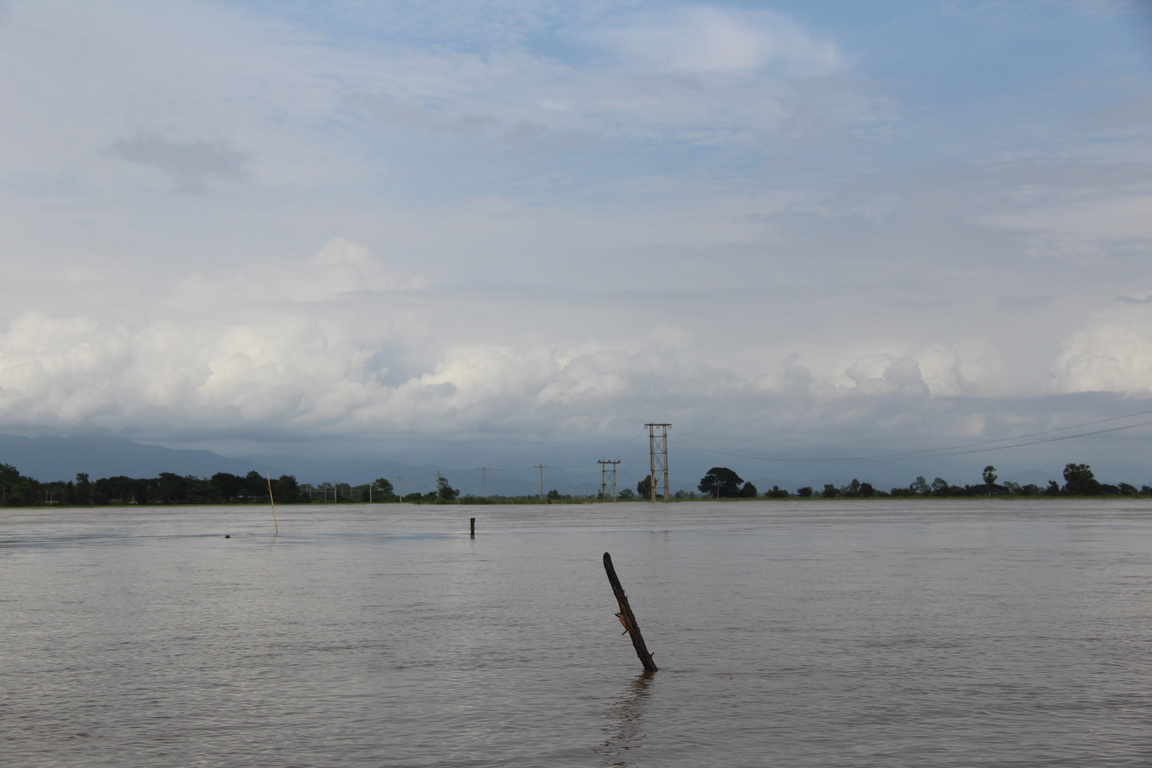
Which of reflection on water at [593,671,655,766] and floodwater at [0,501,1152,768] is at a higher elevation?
floodwater at [0,501,1152,768]

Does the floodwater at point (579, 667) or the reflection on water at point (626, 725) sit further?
the floodwater at point (579, 667)

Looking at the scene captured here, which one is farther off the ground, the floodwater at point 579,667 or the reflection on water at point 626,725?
the floodwater at point 579,667

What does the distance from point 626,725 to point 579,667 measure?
5193 mm

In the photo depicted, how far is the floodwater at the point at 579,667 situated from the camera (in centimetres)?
1488

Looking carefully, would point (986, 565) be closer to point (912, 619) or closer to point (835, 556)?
point (835, 556)

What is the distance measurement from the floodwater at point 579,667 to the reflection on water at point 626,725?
2.8 inches

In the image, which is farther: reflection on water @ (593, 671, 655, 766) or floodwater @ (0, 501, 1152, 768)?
floodwater @ (0, 501, 1152, 768)

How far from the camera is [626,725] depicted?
16172 mm

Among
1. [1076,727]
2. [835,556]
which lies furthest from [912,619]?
[835,556]

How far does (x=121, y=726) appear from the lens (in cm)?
1633

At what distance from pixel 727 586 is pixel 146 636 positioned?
2001cm

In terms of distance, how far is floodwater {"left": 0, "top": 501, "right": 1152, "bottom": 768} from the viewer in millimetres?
14883

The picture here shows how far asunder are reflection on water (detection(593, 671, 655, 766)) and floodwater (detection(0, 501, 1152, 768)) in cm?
7

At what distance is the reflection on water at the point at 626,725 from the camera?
47.1 feet
